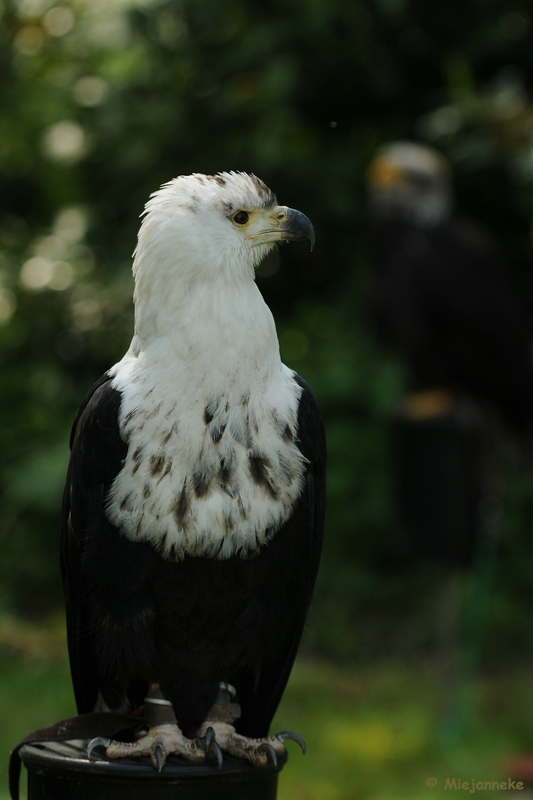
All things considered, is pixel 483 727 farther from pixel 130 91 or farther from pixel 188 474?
pixel 130 91

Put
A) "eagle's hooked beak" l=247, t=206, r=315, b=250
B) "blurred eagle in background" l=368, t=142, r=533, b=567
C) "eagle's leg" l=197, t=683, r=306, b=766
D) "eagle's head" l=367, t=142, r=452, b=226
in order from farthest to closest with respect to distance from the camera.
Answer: "eagle's head" l=367, t=142, r=452, b=226
"blurred eagle in background" l=368, t=142, r=533, b=567
"eagle's hooked beak" l=247, t=206, r=315, b=250
"eagle's leg" l=197, t=683, r=306, b=766

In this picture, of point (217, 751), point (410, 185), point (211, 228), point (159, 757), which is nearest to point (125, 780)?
point (159, 757)

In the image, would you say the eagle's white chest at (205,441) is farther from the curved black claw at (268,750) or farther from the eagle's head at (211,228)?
the curved black claw at (268,750)

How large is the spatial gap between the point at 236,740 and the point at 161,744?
8.7 inches

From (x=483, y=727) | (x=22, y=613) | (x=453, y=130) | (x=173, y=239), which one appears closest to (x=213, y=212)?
(x=173, y=239)

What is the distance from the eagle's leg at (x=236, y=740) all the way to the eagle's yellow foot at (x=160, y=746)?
0.04m

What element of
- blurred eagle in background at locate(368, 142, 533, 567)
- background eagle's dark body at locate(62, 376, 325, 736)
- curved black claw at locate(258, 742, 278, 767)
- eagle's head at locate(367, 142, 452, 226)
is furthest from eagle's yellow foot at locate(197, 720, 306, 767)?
eagle's head at locate(367, 142, 452, 226)

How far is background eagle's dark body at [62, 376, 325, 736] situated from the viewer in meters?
2.33

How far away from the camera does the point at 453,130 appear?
6.24 meters

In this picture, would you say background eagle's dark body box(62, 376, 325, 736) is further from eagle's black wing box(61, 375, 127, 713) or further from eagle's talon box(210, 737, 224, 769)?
eagle's talon box(210, 737, 224, 769)

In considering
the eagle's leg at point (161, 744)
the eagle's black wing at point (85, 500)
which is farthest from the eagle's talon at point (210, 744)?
the eagle's black wing at point (85, 500)

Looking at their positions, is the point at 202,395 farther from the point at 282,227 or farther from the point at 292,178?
the point at 292,178

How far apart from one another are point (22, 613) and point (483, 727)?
340 centimetres

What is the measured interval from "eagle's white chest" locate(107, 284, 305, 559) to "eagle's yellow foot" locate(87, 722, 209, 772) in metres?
0.43
